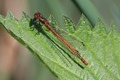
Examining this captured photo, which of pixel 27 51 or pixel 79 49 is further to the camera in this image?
pixel 27 51

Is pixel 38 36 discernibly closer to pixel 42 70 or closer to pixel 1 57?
pixel 42 70

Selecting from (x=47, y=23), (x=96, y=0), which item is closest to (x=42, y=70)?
(x=96, y=0)

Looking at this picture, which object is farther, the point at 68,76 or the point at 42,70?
the point at 42,70

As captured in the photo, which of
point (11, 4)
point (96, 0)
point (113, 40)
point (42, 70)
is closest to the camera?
point (113, 40)

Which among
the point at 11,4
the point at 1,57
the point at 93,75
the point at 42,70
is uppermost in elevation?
the point at 11,4

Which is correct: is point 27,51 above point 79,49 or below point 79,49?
above

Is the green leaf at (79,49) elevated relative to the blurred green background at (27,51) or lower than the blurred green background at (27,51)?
lower

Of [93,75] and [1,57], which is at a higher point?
[1,57]

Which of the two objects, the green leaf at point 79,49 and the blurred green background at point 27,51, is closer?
the green leaf at point 79,49
